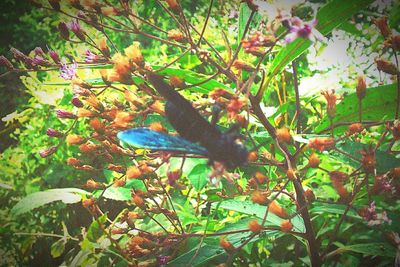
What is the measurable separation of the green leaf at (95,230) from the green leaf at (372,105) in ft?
1.66

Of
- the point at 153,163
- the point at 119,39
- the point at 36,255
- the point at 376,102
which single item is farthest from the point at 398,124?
the point at 119,39

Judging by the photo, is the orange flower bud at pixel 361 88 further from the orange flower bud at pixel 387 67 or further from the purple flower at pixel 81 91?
the purple flower at pixel 81 91

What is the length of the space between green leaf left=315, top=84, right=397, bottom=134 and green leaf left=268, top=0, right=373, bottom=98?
14 centimetres

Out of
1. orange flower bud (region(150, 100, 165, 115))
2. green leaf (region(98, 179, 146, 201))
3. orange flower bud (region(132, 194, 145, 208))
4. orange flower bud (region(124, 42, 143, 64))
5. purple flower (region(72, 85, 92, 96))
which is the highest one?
orange flower bud (region(124, 42, 143, 64))

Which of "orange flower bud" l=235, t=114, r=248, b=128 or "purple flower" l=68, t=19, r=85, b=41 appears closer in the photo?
"orange flower bud" l=235, t=114, r=248, b=128

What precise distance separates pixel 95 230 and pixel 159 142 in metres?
0.35

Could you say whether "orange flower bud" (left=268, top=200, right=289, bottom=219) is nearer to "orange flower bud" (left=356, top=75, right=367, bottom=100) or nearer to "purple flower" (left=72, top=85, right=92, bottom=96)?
"orange flower bud" (left=356, top=75, right=367, bottom=100)

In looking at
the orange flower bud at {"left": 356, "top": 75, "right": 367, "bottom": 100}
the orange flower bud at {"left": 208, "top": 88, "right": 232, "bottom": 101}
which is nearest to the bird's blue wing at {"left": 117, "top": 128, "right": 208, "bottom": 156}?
the orange flower bud at {"left": 208, "top": 88, "right": 232, "bottom": 101}

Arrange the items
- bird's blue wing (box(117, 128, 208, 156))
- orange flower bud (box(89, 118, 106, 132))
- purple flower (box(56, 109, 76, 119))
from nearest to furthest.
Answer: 1. bird's blue wing (box(117, 128, 208, 156))
2. orange flower bud (box(89, 118, 106, 132))
3. purple flower (box(56, 109, 76, 119))

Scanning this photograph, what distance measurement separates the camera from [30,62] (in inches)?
28.3

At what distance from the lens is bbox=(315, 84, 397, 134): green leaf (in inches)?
25.4

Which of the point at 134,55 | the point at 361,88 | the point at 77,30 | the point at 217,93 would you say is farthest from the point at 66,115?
the point at 361,88

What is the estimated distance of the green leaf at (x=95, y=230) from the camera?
2.22 ft

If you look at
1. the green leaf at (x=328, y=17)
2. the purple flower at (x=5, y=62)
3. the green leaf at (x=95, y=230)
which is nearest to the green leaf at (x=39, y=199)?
the green leaf at (x=95, y=230)
